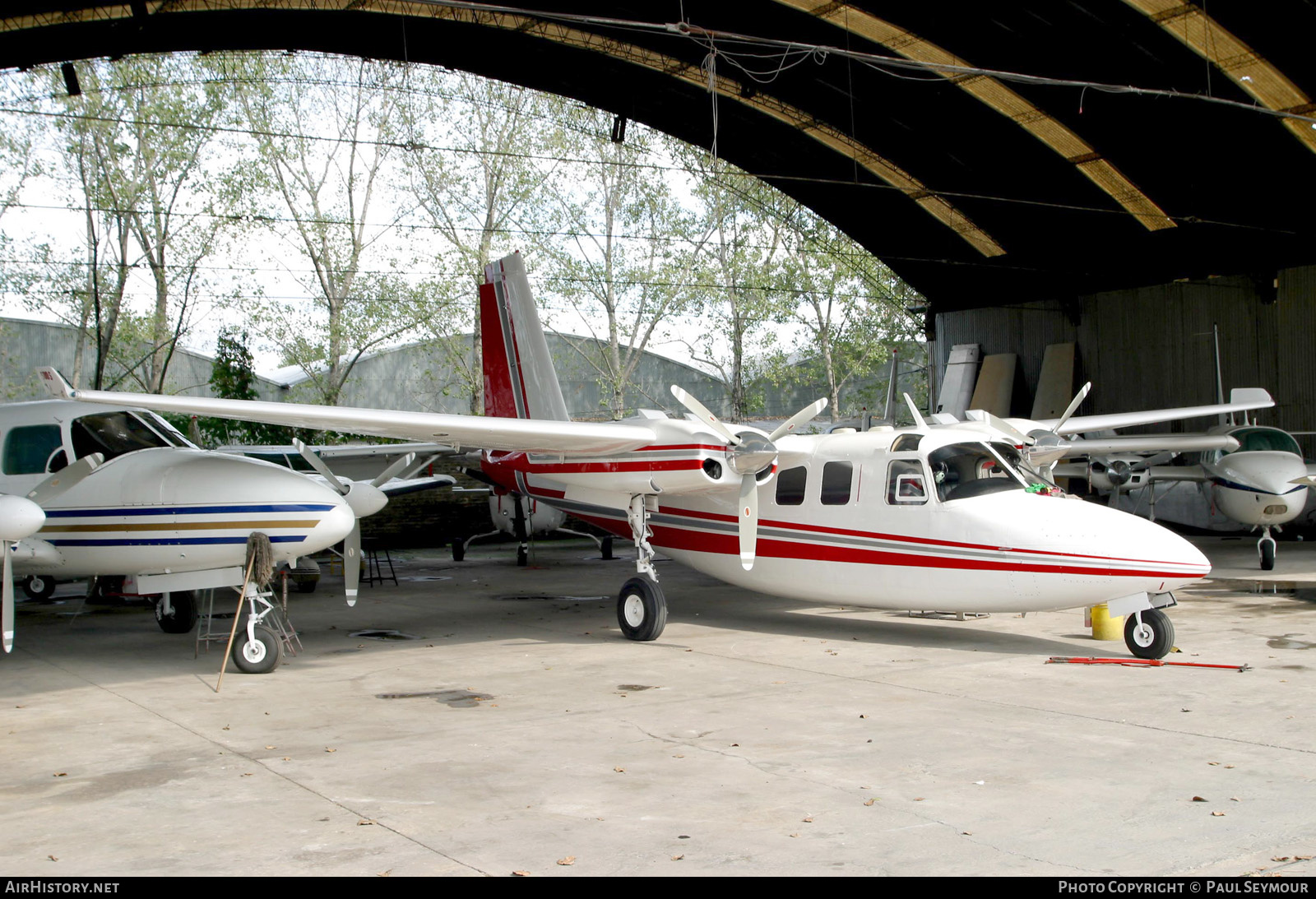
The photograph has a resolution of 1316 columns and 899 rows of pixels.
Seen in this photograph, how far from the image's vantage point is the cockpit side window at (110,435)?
36.9ft

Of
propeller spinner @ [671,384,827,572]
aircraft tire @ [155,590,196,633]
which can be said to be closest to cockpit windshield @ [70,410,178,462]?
aircraft tire @ [155,590,196,633]

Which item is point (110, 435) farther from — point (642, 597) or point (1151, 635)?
point (1151, 635)

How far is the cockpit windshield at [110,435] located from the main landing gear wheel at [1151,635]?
993 centimetres

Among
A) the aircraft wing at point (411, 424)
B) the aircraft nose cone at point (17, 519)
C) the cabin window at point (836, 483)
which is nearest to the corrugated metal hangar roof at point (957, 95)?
the cabin window at point (836, 483)

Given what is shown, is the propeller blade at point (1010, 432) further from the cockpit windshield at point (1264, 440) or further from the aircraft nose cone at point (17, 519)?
the aircraft nose cone at point (17, 519)

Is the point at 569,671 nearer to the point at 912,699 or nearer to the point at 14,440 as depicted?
the point at 912,699

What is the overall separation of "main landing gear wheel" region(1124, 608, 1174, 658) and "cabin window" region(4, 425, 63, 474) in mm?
11244

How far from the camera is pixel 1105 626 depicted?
35.3 ft

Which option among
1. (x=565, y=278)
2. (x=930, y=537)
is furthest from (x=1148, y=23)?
(x=565, y=278)

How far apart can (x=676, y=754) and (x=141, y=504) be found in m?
6.42

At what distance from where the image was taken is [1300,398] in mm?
23422

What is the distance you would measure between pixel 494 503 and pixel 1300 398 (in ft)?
59.1

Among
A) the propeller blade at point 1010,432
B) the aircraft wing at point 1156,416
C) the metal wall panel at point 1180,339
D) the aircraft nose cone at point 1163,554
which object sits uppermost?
the metal wall panel at point 1180,339

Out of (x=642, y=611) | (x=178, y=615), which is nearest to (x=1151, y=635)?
(x=642, y=611)
